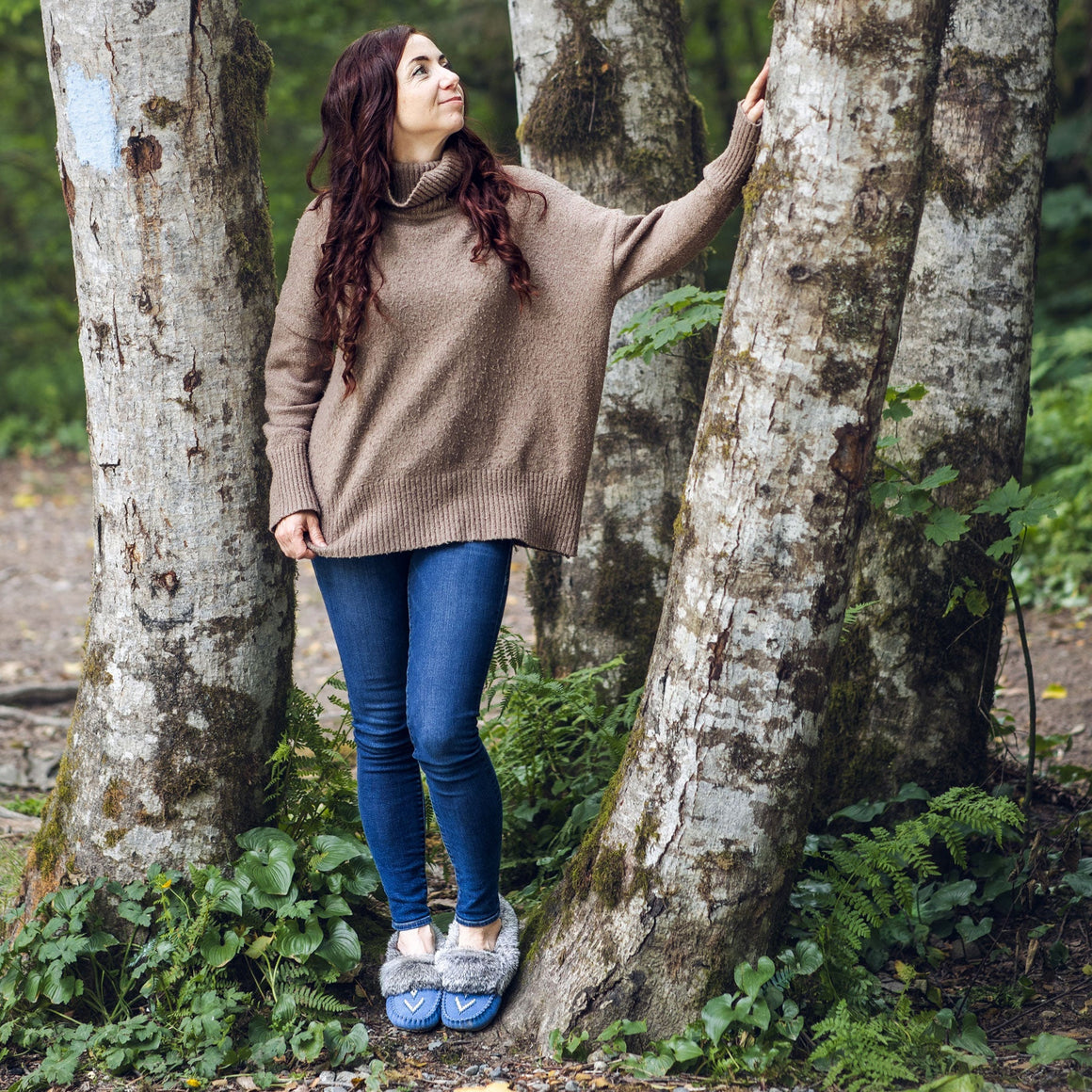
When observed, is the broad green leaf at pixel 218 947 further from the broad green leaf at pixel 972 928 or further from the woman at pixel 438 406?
the broad green leaf at pixel 972 928

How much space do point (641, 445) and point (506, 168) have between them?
1.42 metres

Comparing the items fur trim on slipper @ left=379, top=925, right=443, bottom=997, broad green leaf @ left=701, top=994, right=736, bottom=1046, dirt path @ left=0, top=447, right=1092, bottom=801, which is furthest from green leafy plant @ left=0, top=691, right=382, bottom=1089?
dirt path @ left=0, top=447, right=1092, bottom=801

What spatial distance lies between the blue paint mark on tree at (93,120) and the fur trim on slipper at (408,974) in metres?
2.20

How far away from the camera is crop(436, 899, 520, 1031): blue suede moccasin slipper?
2.67 m

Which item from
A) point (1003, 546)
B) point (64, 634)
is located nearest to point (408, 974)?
point (1003, 546)

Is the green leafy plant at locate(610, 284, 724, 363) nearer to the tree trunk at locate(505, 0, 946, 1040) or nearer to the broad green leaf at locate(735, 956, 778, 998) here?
the tree trunk at locate(505, 0, 946, 1040)

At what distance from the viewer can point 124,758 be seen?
2.86 m

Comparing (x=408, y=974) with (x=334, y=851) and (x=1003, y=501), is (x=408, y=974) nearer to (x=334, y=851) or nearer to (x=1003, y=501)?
(x=334, y=851)

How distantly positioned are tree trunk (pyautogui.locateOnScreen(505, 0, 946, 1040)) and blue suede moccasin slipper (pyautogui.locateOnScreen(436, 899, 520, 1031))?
75 mm

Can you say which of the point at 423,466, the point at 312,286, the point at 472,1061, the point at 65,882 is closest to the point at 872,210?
the point at 423,466

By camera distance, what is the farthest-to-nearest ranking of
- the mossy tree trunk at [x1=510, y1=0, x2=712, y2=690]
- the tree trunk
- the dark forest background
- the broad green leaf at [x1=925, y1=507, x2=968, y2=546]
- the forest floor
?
the dark forest background < the mossy tree trunk at [x1=510, y1=0, x2=712, y2=690] < the broad green leaf at [x1=925, y1=507, x2=968, y2=546] < the forest floor < the tree trunk

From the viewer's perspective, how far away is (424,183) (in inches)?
103

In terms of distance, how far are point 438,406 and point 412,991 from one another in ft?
5.04

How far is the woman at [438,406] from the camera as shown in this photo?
2.61 metres
